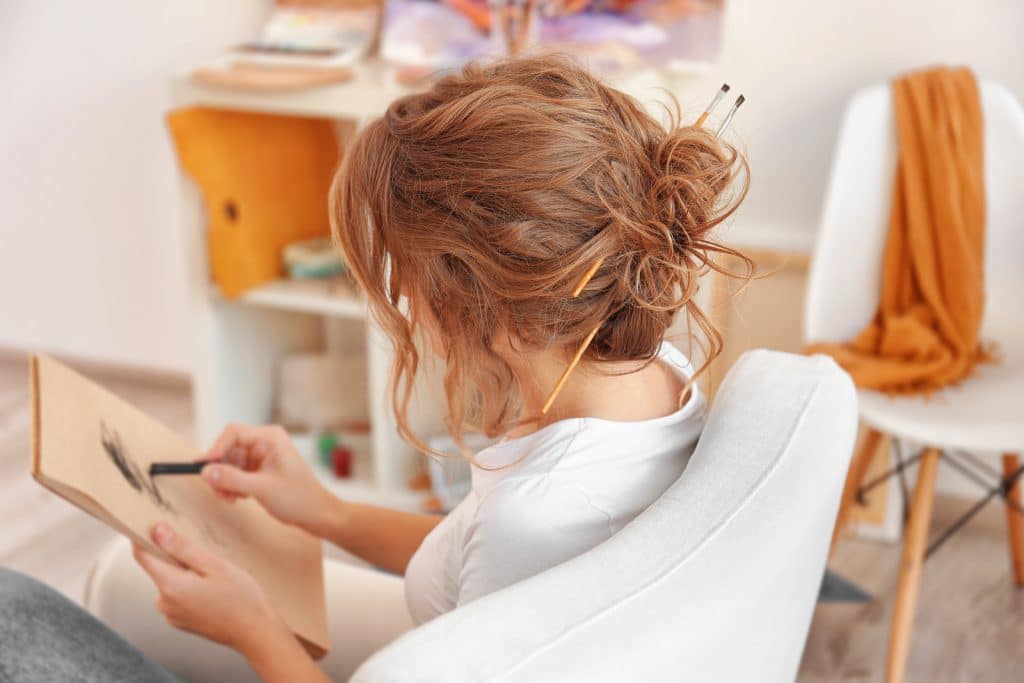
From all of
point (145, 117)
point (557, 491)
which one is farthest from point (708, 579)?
point (145, 117)

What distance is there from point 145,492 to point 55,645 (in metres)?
0.14

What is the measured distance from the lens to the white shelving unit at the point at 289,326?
6.66 ft

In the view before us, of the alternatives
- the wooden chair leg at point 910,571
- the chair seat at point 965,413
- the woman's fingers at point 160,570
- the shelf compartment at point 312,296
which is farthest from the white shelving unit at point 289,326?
the woman's fingers at point 160,570

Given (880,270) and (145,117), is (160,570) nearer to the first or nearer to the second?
(880,270)

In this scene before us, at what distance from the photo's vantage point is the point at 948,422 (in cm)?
162

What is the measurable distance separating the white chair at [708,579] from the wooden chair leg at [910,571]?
35.3 inches

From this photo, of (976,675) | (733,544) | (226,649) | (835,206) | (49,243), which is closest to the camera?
(733,544)

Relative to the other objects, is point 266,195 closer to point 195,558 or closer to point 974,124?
point 974,124

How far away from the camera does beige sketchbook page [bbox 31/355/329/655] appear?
0.84m

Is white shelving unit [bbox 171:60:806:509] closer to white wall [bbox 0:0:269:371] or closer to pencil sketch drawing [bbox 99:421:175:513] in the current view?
white wall [bbox 0:0:269:371]

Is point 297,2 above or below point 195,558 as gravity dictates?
above

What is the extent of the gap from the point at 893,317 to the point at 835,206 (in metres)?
0.21

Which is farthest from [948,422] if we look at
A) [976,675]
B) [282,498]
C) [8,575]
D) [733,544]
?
[8,575]

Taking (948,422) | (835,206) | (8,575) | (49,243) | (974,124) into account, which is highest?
(974,124)
